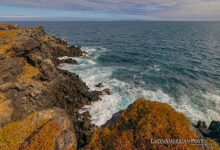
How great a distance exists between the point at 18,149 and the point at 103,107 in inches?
723

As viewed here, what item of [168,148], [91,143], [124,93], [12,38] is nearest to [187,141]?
[168,148]

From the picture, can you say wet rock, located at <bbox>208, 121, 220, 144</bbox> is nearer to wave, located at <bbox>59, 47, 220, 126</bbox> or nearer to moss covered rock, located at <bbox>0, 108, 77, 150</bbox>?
wave, located at <bbox>59, 47, 220, 126</bbox>

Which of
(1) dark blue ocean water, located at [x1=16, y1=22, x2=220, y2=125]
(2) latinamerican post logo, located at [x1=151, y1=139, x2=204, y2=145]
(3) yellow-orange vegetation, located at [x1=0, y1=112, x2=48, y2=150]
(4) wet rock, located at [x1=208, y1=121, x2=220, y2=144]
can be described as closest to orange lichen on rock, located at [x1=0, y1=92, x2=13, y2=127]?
(3) yellow-orange vegetation, located at [x1=0, y1=112, x2=48, y2=150]

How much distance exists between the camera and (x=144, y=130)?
11156 mm

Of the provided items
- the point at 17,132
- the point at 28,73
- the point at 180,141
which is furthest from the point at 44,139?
the point at 28,73

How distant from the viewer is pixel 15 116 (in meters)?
16.6

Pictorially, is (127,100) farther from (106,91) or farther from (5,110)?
(5,110)

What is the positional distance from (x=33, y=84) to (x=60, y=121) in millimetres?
13961

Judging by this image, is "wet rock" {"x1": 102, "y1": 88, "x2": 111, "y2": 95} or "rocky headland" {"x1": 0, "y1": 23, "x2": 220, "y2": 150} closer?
"rocky headland" {"x1": 0, "y1": 23, "x2": 220, "y2": 150}

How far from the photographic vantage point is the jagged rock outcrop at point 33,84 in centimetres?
2039

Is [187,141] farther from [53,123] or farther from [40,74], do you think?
[40,74]

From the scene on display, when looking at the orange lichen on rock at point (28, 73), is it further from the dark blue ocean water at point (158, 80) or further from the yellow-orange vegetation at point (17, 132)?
the dark blue ocean water at point (158, 80)

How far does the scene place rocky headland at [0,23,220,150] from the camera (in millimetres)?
11047

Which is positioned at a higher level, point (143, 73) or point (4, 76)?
point (4, 76)
